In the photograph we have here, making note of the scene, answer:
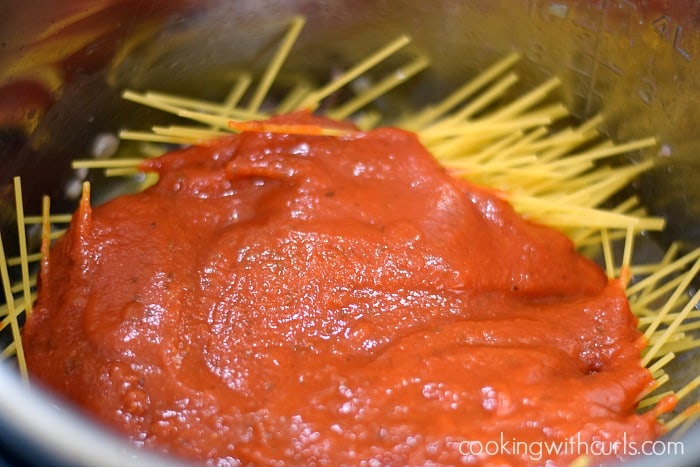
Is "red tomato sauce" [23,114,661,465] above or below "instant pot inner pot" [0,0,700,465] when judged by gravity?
below

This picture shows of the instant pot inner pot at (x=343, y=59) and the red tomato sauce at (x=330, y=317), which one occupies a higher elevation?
the instant pot inner pot at (x=343, y=59)

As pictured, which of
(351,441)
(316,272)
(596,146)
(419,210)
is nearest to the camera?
(351,441)

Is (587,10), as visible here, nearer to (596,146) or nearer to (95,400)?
(596,146)

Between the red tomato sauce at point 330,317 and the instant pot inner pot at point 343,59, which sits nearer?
the red tomato sauce at point 330,317

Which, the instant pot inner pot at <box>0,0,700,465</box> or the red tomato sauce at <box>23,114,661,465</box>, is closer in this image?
the red tomato sauce at <box>23,114,661,465</box>

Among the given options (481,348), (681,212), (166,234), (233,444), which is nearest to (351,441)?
(233,444)
